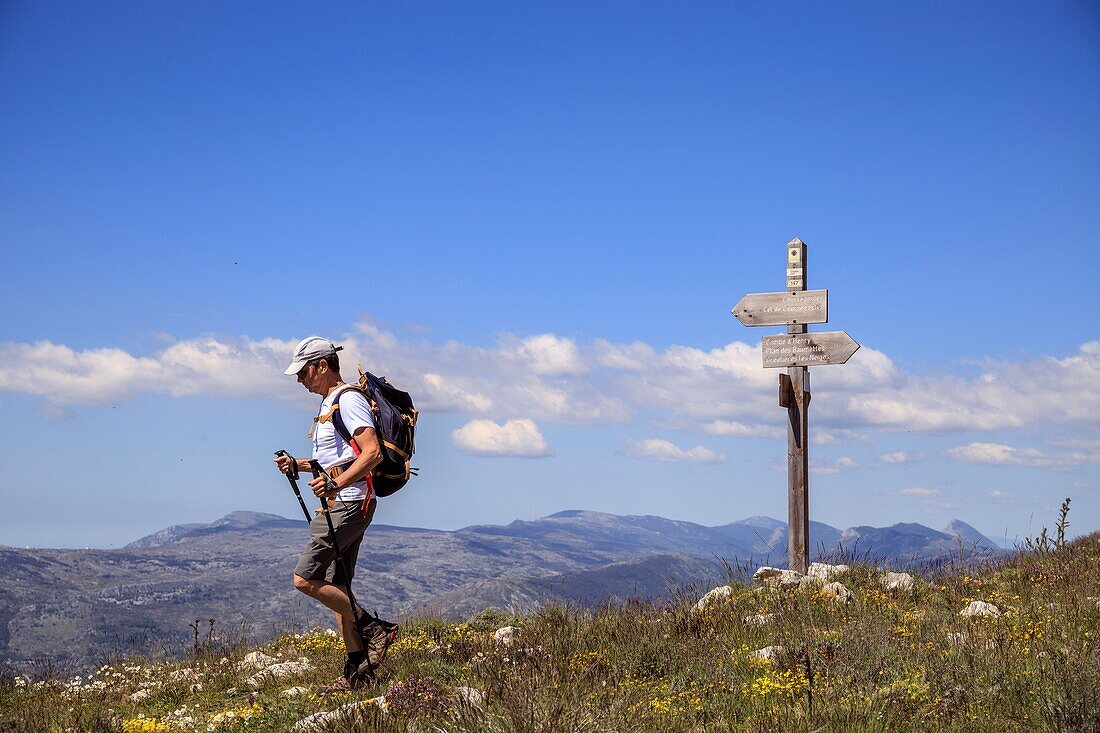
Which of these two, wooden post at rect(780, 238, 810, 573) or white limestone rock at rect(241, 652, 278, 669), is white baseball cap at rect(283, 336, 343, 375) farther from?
wooden post at rect(780, 238, 810, 573)

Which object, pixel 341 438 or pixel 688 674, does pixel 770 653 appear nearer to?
pixel 688 674

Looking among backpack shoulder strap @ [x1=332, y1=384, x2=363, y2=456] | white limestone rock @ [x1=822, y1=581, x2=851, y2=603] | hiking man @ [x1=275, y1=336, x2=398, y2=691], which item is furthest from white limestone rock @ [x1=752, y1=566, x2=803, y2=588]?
backpack shoulder strap @ [x1=332, y1=384, x2=363, y2=456]

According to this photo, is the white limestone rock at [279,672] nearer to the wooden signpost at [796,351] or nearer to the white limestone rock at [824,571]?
the white limestone rock at [824,571]

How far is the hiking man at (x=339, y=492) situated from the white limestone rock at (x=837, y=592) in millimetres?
5066

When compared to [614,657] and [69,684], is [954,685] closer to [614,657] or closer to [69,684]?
[614,657]

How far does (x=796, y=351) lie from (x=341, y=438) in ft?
24.9

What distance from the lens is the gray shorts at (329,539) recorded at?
6.64 m

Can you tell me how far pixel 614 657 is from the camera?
7184 millimetres

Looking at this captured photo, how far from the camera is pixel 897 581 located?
10.9 m

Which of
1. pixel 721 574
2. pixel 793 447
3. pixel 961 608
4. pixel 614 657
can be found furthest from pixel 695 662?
pixel 793 447

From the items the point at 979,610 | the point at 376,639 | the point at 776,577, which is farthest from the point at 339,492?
the point at 776,577

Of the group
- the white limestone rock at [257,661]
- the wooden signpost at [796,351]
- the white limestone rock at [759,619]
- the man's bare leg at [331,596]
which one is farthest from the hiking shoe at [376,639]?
→ the wooden signpost at [796,351]

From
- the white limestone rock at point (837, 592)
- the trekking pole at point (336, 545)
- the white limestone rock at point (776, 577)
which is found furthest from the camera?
the white limestone rock at point (776, 577)

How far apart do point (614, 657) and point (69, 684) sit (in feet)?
19.3
